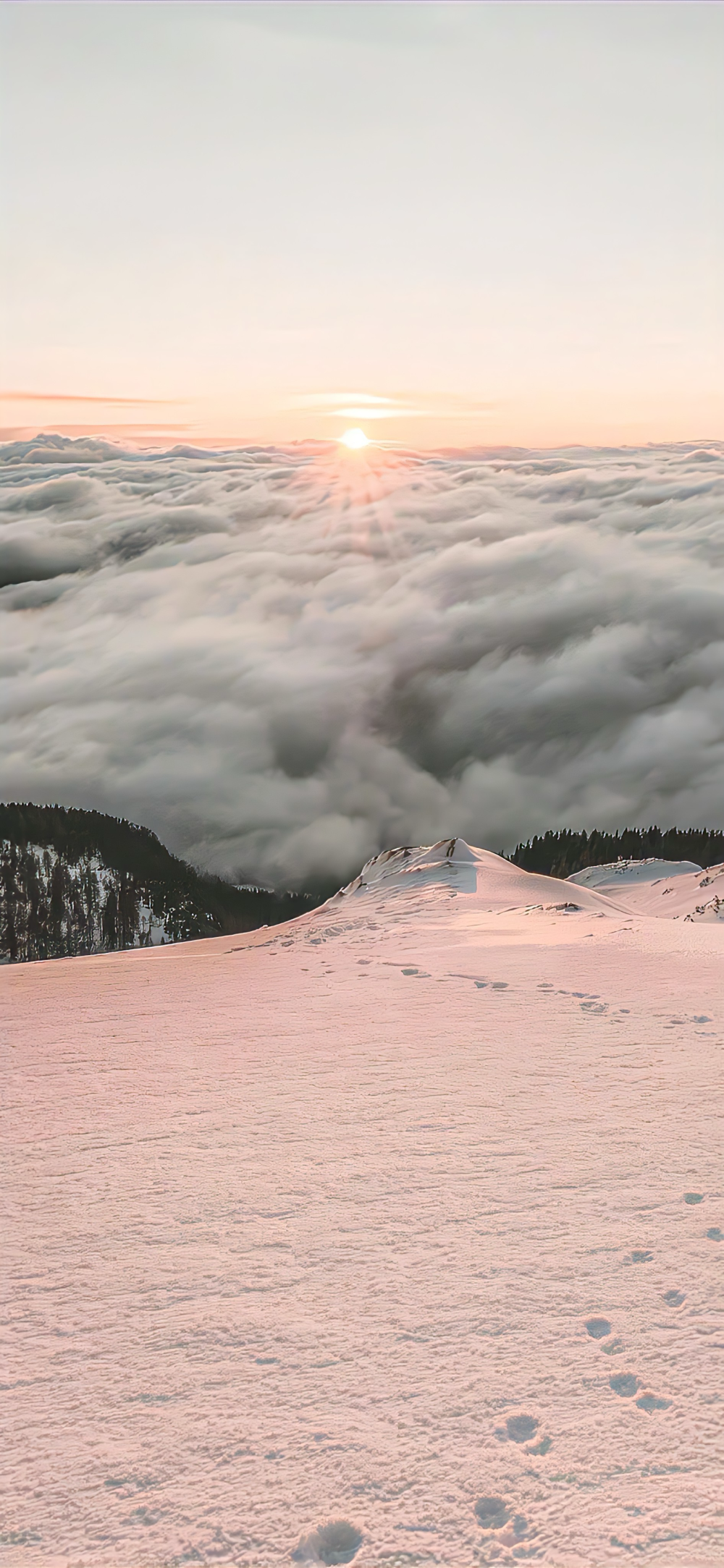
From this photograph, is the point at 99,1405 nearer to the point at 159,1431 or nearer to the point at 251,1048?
the point at 159,1431

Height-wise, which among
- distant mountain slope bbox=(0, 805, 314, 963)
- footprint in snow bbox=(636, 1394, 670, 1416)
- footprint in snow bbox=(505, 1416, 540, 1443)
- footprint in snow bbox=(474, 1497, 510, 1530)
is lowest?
distant mountain slope bbox=(0, 805, 314, 963)

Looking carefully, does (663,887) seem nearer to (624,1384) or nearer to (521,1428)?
(624,1384)

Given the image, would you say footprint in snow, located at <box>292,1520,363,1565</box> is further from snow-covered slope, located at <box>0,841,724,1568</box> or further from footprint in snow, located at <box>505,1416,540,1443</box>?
footprint in snow, located at <box>505,1416,540,1443</box>

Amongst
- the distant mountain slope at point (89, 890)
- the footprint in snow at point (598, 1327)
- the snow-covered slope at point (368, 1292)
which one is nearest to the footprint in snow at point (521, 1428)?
the snow-covered slope at point (368, 1292)

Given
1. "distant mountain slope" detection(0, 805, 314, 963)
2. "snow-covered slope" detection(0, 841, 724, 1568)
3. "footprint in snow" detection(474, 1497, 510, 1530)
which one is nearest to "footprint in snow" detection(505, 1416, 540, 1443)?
"snow-covered slope" detection(0, 841, 724, 1568)

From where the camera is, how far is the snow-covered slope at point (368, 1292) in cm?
236

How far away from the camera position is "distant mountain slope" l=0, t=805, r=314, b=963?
3435 inches

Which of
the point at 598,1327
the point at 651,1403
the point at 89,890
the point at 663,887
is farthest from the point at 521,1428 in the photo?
the point at 89,890

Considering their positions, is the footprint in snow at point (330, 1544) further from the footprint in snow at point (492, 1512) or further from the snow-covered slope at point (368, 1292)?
the footprint in snow at point (492, 1512)

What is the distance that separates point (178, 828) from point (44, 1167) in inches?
6298

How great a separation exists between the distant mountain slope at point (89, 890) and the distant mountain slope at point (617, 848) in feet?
128

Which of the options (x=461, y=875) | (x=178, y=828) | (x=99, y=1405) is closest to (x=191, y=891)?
(x=178, y=828)

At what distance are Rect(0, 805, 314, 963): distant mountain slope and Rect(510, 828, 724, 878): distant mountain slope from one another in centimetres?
3909

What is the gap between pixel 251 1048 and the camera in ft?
19.6
